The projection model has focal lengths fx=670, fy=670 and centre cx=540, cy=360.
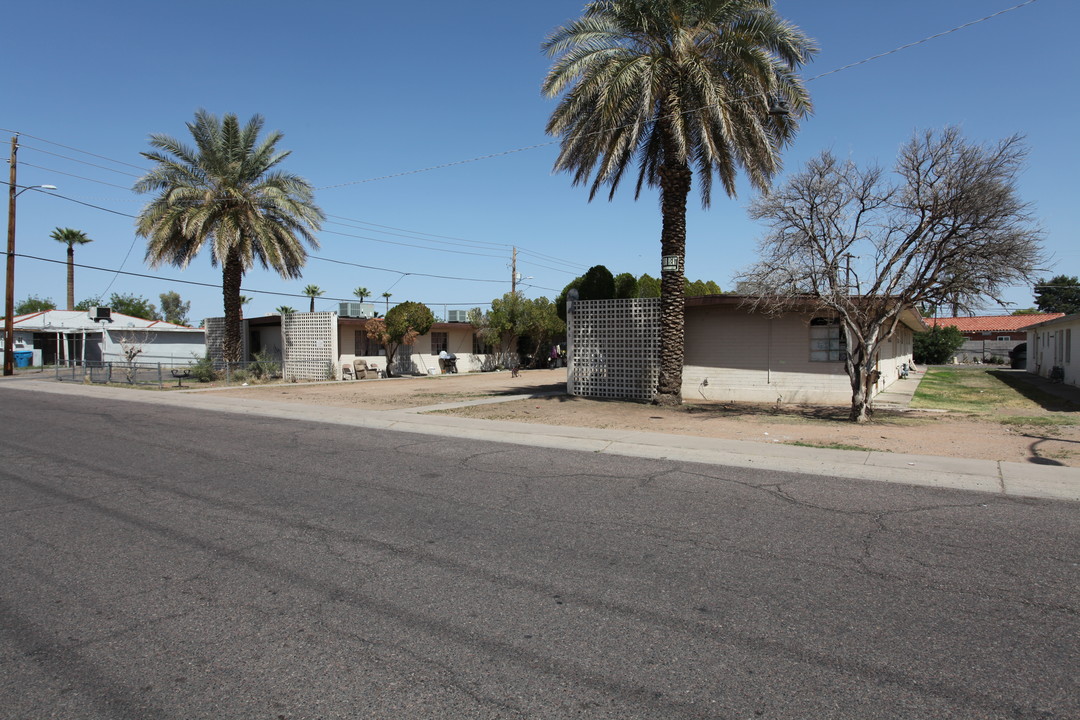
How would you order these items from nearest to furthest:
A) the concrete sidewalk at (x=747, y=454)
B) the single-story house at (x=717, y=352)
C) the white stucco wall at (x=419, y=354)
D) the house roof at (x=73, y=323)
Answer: the concrete sidewalk at (x=747, y=454) < the single-story house at (x=717, y=352) < the white stucco wall at (x=419, y=354) < the house roof at (x=73, y=323)

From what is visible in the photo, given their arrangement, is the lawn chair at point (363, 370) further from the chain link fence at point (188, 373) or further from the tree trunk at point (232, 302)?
the tree trunk at point (232, 302)

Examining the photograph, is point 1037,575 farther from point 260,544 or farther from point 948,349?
point 948,349

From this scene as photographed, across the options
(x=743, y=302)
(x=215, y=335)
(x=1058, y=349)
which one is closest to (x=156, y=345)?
(x=215, y=335)

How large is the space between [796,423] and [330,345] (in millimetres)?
22989

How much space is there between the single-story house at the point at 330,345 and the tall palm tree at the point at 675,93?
58.7ft

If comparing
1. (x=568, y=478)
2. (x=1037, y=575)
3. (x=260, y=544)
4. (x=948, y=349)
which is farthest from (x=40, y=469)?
(x=948, y=349)

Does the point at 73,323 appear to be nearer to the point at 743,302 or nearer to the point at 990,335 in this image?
the point at 743,302

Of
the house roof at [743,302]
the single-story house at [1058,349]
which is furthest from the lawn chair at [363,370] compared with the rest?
the single-story house at [1058,349]

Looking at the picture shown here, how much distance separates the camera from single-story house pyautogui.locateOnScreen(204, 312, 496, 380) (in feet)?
104

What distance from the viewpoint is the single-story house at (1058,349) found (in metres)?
24.1

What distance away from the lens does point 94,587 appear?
Answer: 187 inches

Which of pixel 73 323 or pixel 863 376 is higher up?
pixel 73 323

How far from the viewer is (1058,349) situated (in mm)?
27328

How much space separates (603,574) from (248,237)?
25981mm
